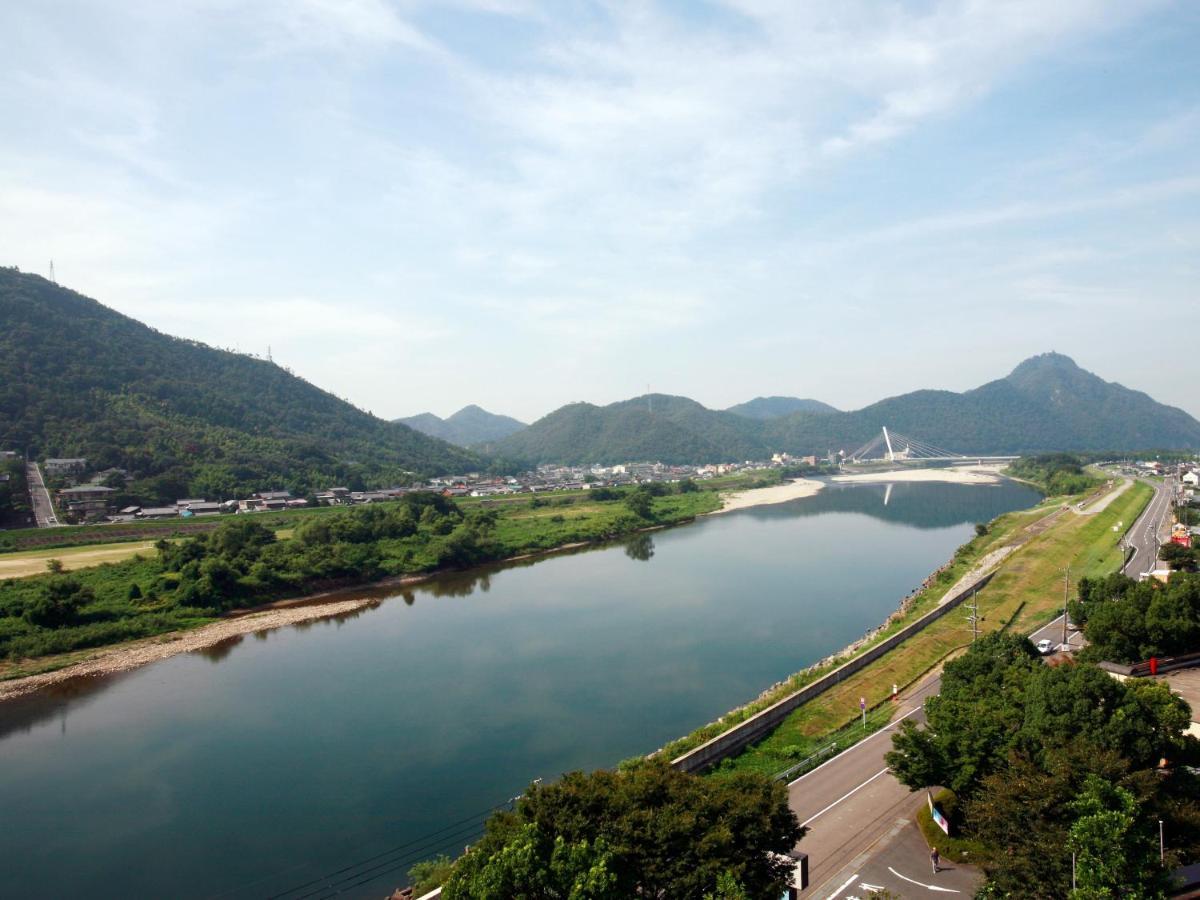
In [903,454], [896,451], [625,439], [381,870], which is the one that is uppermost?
[625,439]

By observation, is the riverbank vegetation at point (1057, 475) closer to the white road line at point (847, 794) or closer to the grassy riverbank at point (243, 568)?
the grassy riverbank at point (243, 568)

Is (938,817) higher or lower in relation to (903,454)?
lower

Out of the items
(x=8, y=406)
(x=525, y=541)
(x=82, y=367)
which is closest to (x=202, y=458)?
(x=8, y=406)

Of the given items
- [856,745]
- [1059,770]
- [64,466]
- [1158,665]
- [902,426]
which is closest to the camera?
[1059,770]

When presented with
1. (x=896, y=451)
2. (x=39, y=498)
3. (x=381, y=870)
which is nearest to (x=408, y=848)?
(x=381, y=870)

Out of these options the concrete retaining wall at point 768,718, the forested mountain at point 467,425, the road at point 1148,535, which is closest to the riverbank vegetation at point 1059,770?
the concrete retaining wall at point 768,718

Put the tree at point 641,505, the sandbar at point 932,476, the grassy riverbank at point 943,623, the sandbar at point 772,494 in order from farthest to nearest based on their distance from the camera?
the sandbar at point 932,476
the sandbar at point 772,494
the tree at point 641,505
the grassy riverbank at point 943,623

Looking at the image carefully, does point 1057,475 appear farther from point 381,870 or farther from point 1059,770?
point 381,870

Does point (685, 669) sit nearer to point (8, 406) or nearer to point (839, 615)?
point (839, 615)
